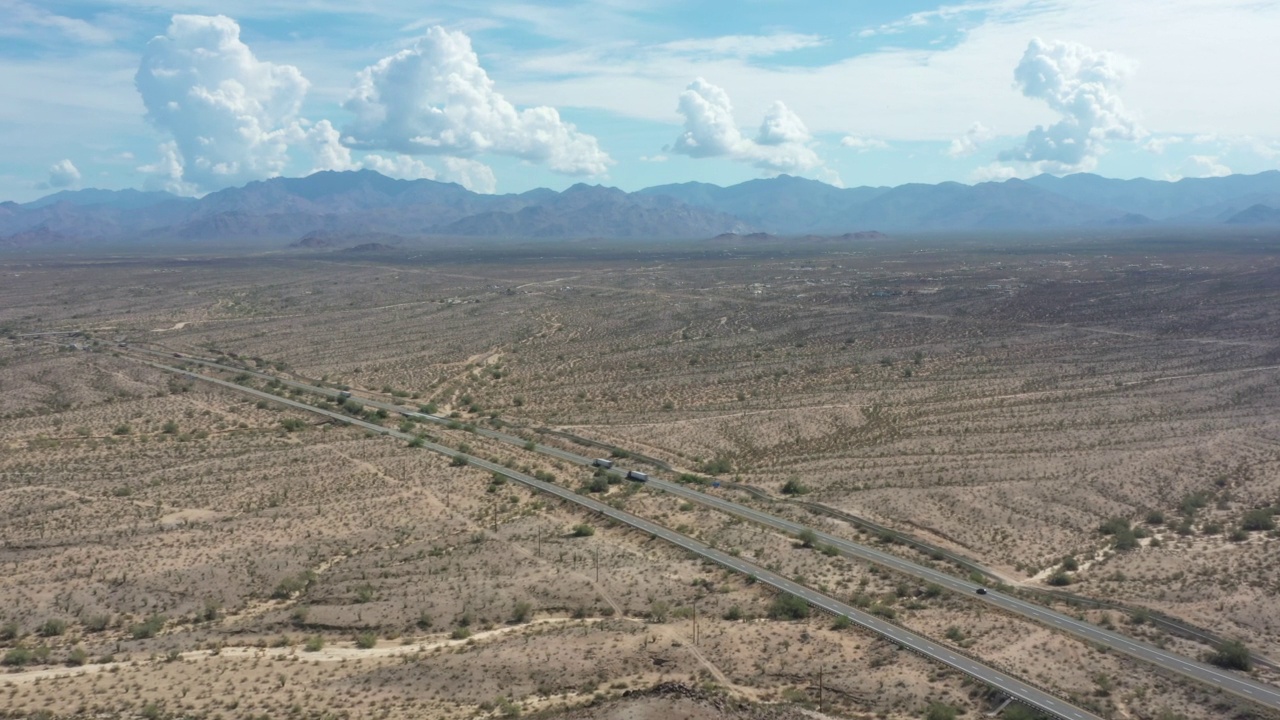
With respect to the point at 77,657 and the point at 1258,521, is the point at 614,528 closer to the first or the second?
the point at 77,657

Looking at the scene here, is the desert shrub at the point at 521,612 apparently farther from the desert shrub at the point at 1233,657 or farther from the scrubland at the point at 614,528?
the desert shrub at the point at 1233,657

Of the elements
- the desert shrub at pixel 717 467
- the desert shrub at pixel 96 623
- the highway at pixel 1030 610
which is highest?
the desert shrub at pixel 717 467

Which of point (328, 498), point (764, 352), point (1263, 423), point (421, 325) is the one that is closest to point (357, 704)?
point (328, 498)

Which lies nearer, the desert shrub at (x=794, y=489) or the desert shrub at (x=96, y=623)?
the desert shrub at (x=96, y=623)

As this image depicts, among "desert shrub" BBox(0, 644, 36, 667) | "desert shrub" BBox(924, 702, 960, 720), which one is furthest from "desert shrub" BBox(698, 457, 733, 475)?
"desert shrub" BBox(0, 644, 36, 667)

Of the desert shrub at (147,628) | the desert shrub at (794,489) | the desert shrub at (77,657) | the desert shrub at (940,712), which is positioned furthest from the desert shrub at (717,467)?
the desert shrub at (77,657)
